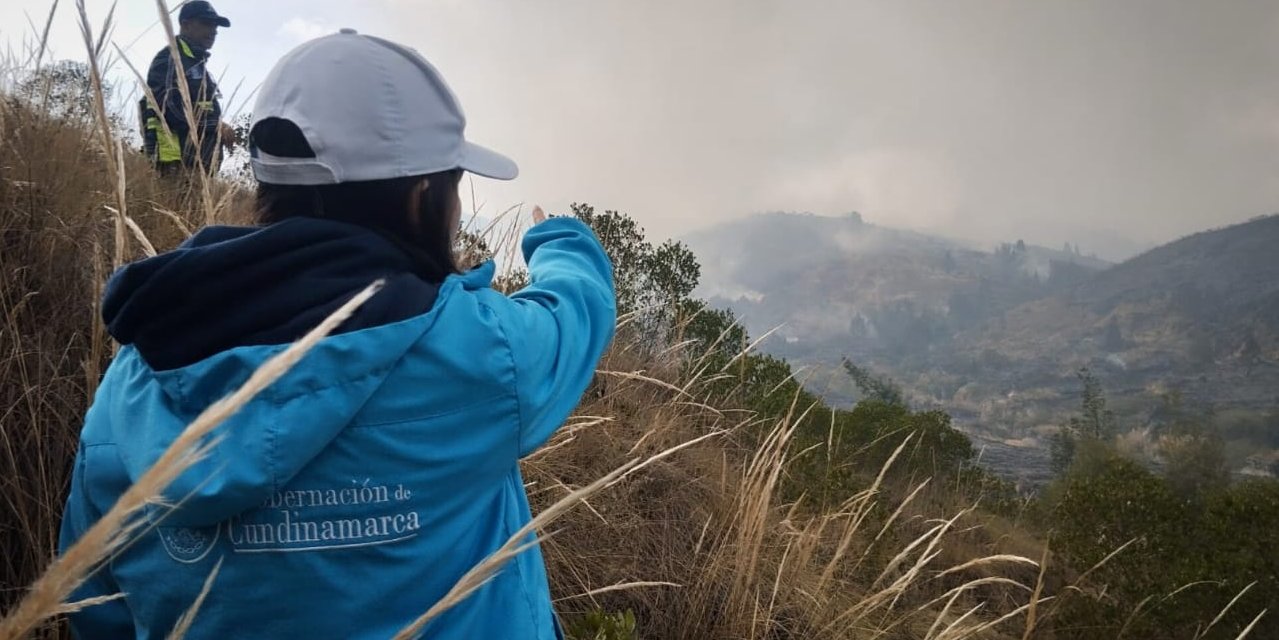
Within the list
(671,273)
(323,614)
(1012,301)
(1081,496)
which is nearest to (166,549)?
(323,614)

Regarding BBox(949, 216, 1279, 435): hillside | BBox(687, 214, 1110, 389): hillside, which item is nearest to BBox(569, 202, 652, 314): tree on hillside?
BBox(949, 216, 1279, 435): hillside

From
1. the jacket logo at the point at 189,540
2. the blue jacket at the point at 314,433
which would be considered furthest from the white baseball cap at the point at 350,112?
the jacket logo at the point at 189,540

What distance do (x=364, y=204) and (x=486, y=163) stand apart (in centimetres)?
22

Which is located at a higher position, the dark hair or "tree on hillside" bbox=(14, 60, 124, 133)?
"tree on hillside" bbox=(14, 60, 124, 133)

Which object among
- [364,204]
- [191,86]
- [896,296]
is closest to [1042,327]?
[896,296]

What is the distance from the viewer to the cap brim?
1.09 metres

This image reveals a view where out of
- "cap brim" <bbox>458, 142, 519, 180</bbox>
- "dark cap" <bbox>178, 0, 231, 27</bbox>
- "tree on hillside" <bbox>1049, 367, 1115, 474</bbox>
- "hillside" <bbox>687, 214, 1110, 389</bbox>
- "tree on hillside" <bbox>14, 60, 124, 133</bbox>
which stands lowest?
"tree on hillside" <bbox>1049, 367, 1115, 474</bbox>

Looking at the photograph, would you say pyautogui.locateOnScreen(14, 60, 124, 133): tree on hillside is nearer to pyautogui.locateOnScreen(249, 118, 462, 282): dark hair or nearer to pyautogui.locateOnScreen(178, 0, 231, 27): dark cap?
pyautogui.locateOnScreen(249, 118, 462, 282): dark hair

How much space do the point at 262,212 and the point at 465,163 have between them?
281 mm

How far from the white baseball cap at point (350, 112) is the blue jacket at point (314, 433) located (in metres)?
0.12

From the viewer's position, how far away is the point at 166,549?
83 centimetres

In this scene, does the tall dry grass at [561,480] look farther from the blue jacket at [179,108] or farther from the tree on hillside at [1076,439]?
the tree on hillside at [1076,439]

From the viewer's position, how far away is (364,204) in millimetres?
988

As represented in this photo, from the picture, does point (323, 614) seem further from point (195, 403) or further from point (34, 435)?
point (34, 435)
